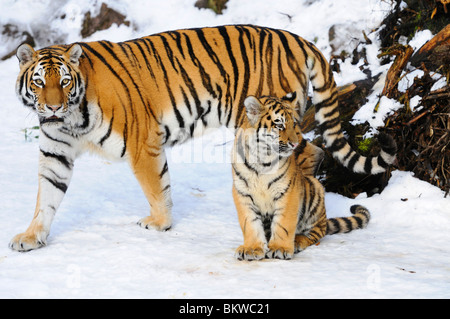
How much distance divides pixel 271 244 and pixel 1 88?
6195 millimetres

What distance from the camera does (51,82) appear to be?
4.10 meters

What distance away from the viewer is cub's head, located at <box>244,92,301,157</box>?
377cm

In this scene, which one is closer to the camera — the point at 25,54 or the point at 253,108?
the point at 253,108

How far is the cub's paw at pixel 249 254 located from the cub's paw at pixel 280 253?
6cm

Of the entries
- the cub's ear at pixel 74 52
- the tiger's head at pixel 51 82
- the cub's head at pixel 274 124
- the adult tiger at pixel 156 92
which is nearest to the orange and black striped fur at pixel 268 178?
the cub's head at pixel 274 124

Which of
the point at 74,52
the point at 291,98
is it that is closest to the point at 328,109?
the point at 291,98

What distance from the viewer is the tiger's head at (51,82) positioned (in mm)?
4062

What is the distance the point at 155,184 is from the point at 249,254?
1195mm

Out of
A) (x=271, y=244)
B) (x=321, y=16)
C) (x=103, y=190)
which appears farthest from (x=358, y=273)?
(x=321, y=16)

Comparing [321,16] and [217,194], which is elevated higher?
[321,16]

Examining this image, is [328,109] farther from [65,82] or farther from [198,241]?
[65,82]

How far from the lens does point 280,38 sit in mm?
4906
